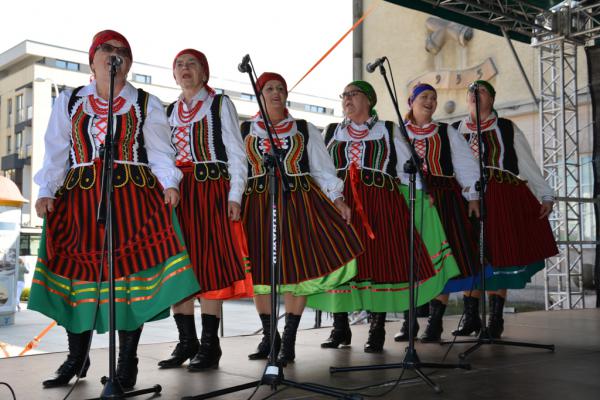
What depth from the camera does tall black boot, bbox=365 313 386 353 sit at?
3730mm

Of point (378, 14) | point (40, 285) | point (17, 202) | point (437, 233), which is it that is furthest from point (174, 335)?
point (378, 14)

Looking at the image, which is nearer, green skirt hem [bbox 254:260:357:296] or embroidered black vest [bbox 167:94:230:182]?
embroidered black vest [bbox 167:94:230:182]

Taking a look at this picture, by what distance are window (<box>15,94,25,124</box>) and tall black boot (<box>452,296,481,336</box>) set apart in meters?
10.7

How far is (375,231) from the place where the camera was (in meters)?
3.74

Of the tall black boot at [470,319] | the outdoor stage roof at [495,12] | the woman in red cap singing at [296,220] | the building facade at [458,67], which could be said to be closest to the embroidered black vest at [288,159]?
the woman in red cap singing at [296,220]

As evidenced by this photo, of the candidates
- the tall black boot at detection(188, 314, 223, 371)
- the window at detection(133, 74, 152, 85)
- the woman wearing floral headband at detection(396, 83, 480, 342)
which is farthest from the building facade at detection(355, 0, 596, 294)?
the tall black boot at detection(188, 314, 223, 371)

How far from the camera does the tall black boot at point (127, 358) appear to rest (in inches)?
103

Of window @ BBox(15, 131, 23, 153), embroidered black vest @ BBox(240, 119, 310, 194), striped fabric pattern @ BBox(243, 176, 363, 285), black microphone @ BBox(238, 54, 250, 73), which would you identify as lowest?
striped fabric pattern @ BBox(243, 176, 363, 285)

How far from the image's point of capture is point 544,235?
4539 mm

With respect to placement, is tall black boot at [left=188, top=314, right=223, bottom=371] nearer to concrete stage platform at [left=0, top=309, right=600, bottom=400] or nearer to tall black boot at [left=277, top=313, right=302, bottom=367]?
concrete stage platform at [left=0, top=309, right=600, bottom=400]

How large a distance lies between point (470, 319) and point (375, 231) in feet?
3.78

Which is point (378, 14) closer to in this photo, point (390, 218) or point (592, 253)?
point (592, 253)

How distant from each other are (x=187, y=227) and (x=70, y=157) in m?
0.63

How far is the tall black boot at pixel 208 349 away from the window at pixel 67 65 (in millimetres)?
10857
